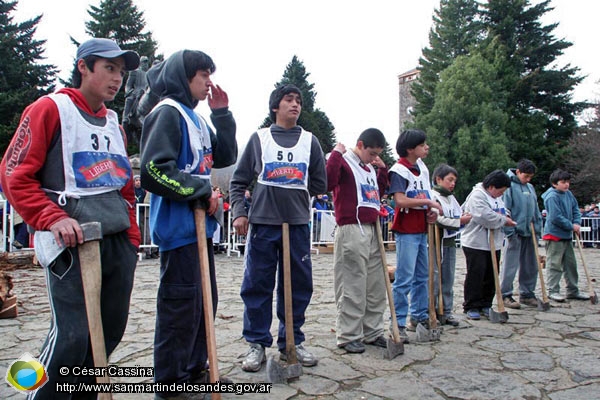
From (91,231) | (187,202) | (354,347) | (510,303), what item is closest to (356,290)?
(354,347)

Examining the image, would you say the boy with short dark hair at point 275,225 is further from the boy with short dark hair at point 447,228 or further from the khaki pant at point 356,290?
the boy with short dark hair at point 447,228

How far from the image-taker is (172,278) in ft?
8.57

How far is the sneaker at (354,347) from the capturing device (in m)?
3.77

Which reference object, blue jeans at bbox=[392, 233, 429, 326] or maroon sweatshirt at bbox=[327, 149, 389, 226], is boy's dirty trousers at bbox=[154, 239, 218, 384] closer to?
maroon sweatshirt at bbox=[327, 149, 389, 226]

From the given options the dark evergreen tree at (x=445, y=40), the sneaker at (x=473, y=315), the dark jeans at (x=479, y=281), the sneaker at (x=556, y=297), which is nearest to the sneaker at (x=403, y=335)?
the sneaker at (x=473, y=315)

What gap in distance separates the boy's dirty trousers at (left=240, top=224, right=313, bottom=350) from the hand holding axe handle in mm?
1455

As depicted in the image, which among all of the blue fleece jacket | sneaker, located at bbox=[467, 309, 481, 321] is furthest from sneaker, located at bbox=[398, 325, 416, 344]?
the blue fleece jacket

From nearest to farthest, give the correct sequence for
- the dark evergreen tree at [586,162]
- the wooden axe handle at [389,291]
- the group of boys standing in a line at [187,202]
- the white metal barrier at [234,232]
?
the group of boys standing in a line at [187,202]
the wooden axe handle at [389,291]
the white metal barrier at [234,232]
the dark evergreen tree at [586,162]

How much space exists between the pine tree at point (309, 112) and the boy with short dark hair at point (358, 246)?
2497 cm

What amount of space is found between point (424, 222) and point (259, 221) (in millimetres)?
1757

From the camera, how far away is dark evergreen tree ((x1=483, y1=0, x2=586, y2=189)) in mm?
30781

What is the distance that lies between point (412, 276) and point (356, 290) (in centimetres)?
66

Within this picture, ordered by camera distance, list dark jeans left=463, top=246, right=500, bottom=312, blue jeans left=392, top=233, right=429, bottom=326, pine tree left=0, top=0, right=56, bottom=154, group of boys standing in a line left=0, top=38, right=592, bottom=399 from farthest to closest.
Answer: pine tree left=0, top=0, right=56, bottom=154 → dark jeans left=463, top=246, right=500, bottom=312 → blue jeans left=392, top=233, right=429, bottom=326 → group of boys standing in a line left=0, top=38, right=592, bottom=399

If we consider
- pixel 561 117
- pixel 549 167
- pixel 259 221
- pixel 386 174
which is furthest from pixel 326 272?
pixel 561 117
